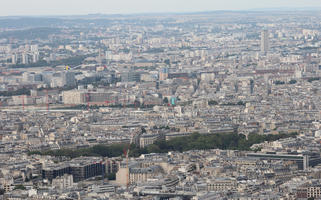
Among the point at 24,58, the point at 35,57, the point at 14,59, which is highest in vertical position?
the point at 24,58

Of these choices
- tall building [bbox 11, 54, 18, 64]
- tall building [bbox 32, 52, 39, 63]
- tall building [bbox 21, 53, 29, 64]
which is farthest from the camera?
tall building [bbox 32, 52, 39, 63]

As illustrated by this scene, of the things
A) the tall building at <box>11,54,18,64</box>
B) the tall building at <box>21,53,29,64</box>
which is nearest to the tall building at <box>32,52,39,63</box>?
the tall building at <box>21,53,29,64</box>

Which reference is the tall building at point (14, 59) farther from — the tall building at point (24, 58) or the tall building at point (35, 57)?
the tall building at point (35, 57)

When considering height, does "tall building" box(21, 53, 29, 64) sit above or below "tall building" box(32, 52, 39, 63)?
above

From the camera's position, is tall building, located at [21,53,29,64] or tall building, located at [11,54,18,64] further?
tall building, located at [11,54,18,64]

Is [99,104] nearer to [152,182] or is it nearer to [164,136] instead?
[164,136]

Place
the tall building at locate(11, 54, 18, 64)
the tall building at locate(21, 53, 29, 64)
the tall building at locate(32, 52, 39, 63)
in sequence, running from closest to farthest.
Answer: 1. the tall building at locate(21, 53, 29, 64)
2. the tall building at locate(11, 54, 18, 64)
3. the tall building at locate(32, 52, 39, 63)

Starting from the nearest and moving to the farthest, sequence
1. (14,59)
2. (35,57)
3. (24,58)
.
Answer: (24,58), (14,59), (35,57)

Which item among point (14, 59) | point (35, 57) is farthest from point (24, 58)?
point (35, 57)

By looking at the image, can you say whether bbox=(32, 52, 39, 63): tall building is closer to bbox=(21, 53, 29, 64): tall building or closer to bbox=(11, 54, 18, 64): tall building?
bbox=(21, 53, 29, 64): tall building

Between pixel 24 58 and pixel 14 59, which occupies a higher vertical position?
pixel 24 58

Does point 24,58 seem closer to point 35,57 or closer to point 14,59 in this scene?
point 14,59
